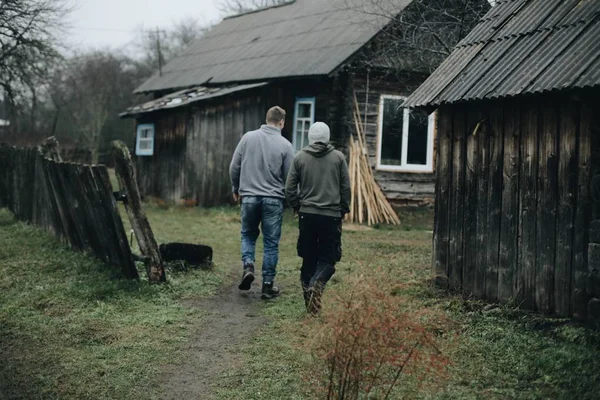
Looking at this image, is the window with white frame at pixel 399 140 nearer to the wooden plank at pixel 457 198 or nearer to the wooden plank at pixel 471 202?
the wooden plank at pixel 457 198

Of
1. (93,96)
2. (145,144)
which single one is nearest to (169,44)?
(93,96)

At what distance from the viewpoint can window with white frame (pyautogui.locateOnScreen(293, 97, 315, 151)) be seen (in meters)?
18.6

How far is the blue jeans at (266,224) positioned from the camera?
8.17 m

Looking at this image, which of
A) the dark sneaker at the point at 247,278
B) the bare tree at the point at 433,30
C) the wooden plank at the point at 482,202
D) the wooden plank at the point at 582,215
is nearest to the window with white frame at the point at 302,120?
the bare tree at the point at 433,30

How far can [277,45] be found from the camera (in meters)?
20.9

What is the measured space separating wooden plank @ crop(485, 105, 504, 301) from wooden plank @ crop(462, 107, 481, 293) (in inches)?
8.7

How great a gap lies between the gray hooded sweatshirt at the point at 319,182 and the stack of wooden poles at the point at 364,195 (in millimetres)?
9017

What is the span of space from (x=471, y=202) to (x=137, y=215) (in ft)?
12.4

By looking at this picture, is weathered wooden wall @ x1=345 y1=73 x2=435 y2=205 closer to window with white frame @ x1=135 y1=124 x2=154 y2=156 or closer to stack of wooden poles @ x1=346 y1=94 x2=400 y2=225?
stack of wooden poles @ x1=346 y1=94 x2=400 y2=225

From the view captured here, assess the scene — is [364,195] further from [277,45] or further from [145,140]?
[145,140]

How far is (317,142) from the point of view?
743cm

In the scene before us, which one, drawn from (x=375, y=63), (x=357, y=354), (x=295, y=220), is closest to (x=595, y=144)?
(x=357, y=354)

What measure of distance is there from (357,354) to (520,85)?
3.77 metres

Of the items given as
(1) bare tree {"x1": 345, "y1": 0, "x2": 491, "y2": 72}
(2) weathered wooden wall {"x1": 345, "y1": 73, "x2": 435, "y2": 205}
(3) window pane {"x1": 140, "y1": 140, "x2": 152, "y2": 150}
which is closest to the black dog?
(1) bare tree {"x1": 345, "y1": 0, "x2": 491, "y2": 72}
